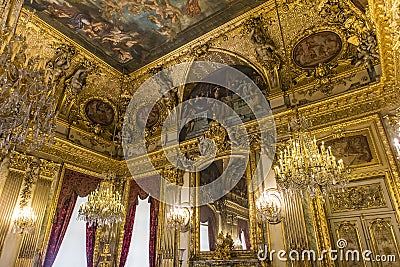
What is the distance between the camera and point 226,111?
7.75 m

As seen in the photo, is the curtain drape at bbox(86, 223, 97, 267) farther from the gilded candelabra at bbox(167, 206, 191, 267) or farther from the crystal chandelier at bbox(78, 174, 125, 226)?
the gilded candelabra at bbox(167, 206, 191, 267)

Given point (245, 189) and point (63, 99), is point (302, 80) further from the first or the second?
point (63, 99)

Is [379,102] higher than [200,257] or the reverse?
higher

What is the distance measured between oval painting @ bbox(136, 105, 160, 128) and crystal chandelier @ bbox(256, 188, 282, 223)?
4.71 meters

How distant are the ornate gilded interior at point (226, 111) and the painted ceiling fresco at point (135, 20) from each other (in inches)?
1.1

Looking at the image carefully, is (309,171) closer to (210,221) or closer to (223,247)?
(223,247)

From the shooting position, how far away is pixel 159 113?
9.18 meters

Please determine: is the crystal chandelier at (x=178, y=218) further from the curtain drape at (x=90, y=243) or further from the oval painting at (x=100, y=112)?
the oval painting at (x=100, y=112)

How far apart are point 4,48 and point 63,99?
14.6 feet

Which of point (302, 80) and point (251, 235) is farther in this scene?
point (302, 80)

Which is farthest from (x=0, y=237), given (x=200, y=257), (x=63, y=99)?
(x=200, y=257)

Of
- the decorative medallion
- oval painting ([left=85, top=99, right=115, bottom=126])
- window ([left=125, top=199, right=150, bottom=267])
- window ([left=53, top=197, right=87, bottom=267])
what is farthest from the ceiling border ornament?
window ([left=53, top=197, right=87, bottom=267])

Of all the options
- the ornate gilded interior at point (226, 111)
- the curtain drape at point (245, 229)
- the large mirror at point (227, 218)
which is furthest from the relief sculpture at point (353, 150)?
the curtain drape at point (245, 229)

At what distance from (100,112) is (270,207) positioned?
20.8 ft
